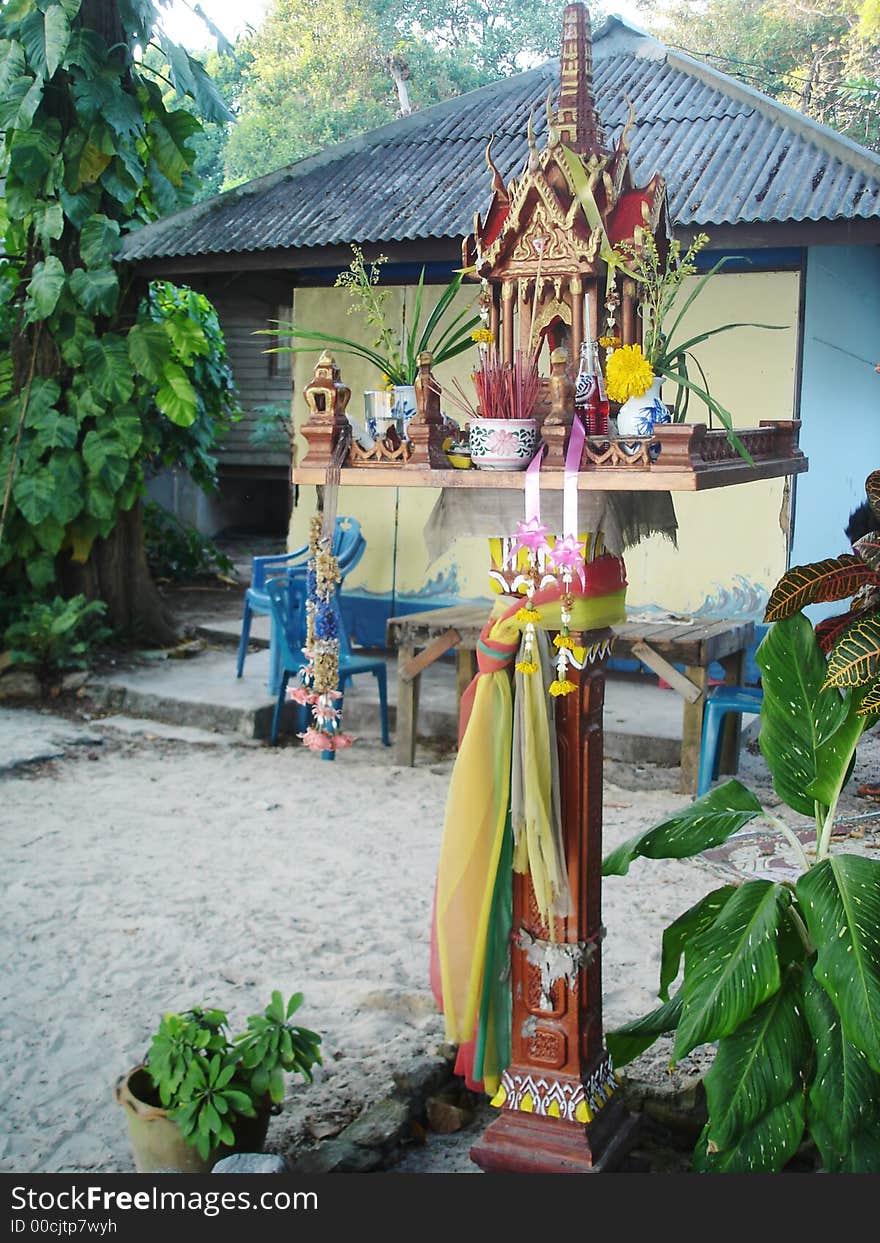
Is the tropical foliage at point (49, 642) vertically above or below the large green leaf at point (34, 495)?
below

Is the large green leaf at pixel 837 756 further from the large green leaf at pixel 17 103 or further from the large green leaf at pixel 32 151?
the large green leaf at pixel 32 151

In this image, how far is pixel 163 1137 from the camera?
298 cm

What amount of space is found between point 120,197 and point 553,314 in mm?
6430

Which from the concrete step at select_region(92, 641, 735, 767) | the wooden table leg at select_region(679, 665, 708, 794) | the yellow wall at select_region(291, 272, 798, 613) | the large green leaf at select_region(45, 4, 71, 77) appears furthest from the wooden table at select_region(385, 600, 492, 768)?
the large green leaf at select_region(45, 4, 71, 77)

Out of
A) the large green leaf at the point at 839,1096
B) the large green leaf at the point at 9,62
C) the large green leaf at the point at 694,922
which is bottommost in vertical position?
the large green leaf at the point at 839,1096

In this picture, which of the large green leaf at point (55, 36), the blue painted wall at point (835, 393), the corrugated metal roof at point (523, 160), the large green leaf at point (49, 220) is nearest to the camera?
the corrugated metal roof at point (523, 160)

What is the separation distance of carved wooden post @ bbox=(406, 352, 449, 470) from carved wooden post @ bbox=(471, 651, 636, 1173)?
0.57 m

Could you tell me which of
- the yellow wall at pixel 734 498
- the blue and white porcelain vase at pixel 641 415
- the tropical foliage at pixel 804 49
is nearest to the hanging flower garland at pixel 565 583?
the blue and white porcelain vase at pixel 641 415

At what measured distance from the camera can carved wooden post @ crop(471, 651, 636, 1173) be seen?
3004 millimetres

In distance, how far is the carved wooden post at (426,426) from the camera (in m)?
2.94

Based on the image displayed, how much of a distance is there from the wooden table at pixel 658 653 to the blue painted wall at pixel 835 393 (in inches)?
55.8

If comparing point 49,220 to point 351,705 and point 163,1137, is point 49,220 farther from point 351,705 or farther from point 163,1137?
point 163,1137

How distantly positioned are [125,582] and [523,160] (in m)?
4.34

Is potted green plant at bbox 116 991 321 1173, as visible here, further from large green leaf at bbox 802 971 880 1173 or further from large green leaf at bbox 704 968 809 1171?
large green leaf at bbox 802 971 880 1173
